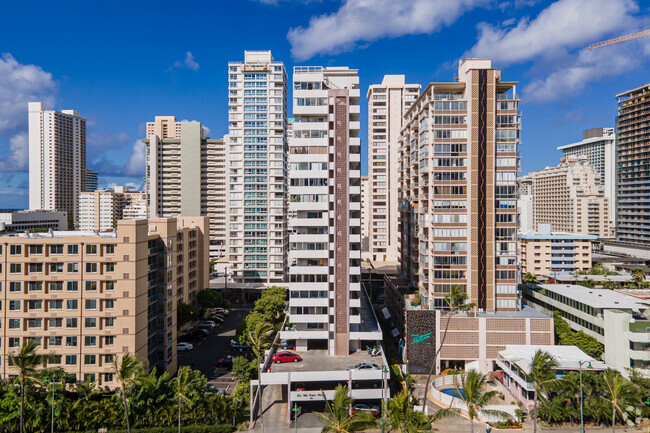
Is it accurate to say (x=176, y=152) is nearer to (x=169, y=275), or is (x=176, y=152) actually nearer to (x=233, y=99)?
(x=233, y=99)

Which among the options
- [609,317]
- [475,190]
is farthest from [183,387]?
[609,317]

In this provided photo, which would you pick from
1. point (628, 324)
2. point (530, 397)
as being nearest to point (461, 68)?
point (628, 324)

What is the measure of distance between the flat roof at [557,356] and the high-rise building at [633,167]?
374 ft

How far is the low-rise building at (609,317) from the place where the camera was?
167ft

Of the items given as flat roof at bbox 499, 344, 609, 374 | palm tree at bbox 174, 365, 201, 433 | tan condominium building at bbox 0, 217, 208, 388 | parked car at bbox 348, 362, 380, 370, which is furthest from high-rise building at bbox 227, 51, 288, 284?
flat roof at bbox 499, 344, 609, 374

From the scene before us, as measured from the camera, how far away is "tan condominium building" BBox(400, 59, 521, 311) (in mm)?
62844

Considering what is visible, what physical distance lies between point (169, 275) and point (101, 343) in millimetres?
12743

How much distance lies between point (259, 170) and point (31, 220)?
12278 cm

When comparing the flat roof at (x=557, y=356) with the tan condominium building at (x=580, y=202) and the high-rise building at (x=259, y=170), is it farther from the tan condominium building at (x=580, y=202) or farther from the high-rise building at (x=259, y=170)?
the tan condominium building at (x=580, y=202)

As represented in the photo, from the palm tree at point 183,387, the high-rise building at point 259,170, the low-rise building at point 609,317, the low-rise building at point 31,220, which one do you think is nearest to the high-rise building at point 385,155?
the high-rise building at point 259,170

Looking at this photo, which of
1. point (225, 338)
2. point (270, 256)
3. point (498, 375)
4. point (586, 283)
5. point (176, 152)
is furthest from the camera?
point (176, 152)

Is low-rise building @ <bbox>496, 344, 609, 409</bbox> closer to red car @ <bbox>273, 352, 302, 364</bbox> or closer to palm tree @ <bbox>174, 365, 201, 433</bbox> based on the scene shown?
red car @ <bbox>273, 352, 302, 364</bbox>

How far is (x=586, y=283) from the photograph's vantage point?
90.7m

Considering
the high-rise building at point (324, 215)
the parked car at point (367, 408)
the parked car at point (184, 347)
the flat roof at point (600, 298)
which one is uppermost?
the high-rise building at point (324, 215)
